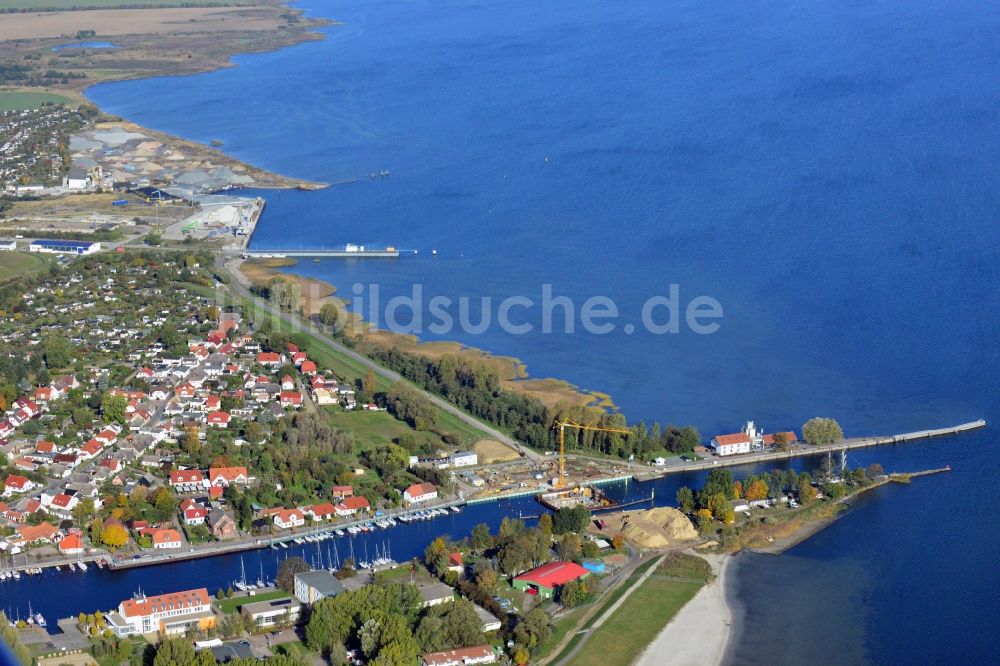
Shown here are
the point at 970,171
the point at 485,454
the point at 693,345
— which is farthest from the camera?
the point at 970,171

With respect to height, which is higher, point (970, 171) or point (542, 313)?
point (970, 171)

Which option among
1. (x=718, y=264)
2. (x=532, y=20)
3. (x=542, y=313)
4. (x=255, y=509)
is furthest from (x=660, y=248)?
(x=532, y=20)

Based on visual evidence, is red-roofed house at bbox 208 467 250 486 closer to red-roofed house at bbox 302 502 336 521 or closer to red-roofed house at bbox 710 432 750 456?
red-roofed house at bbox 302 502 336 521

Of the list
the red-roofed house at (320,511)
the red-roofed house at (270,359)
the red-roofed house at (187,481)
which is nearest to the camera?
the red-roofed house at (320,511)

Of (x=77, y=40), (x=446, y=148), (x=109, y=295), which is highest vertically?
(x=77, y=40)

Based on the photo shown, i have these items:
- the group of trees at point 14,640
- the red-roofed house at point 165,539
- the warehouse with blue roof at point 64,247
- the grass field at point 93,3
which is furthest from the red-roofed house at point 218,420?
the grass field at point 93,3

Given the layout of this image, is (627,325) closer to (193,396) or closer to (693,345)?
(693,345)

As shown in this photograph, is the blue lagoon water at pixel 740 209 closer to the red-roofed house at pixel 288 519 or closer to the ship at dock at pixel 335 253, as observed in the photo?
the ship at dock at pixel 335 253
